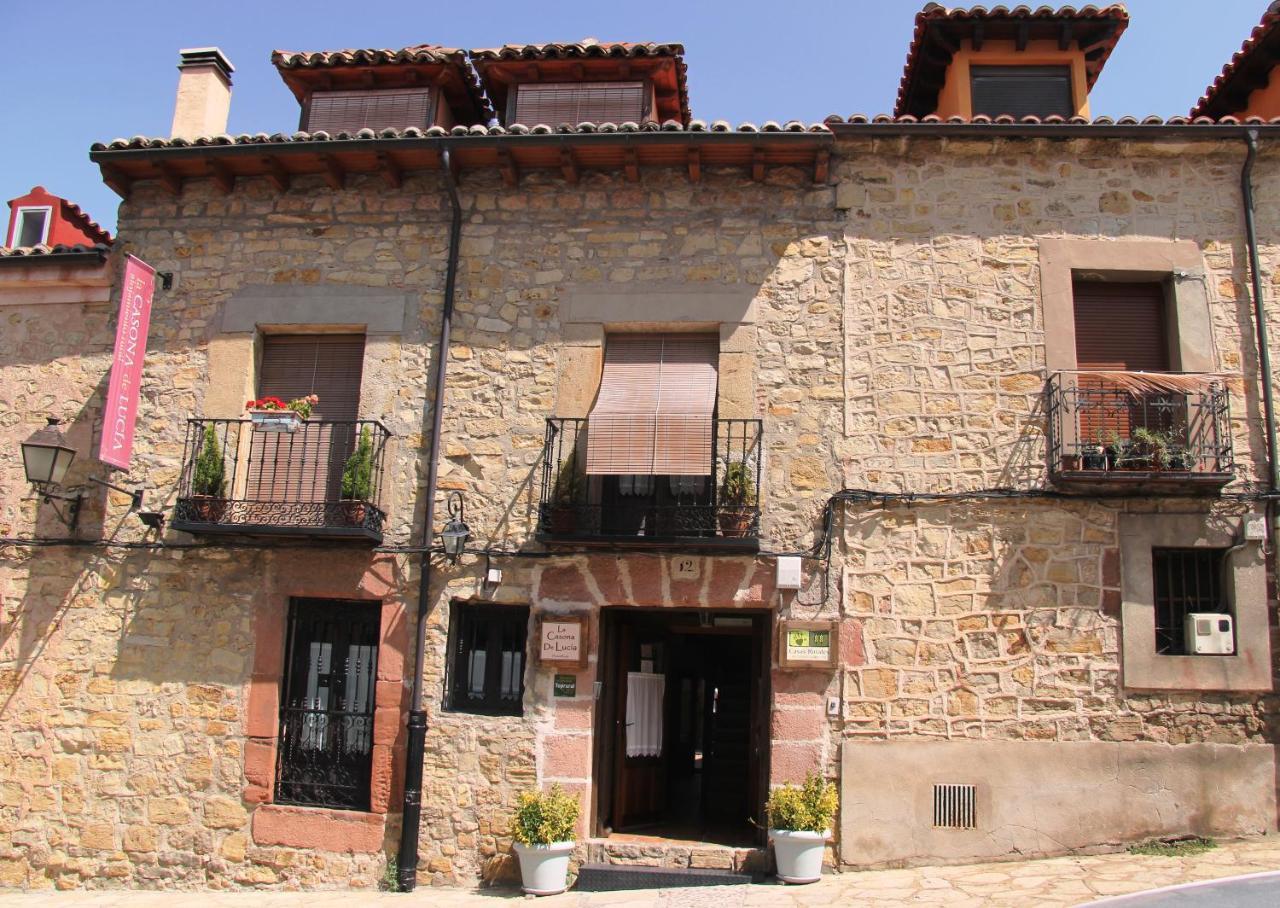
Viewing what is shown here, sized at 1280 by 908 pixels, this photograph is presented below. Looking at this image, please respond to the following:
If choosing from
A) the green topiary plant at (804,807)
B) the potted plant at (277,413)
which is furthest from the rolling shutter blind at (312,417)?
the green topiary plant at (804,807)

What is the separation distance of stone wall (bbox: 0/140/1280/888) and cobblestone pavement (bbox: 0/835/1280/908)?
0.32 m

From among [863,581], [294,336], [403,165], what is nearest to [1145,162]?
[863,581]

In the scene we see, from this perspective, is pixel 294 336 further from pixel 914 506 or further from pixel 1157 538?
pixel 1157 538

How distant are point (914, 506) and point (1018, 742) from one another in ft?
6.54

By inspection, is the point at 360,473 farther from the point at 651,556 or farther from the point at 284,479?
the point at 651,556

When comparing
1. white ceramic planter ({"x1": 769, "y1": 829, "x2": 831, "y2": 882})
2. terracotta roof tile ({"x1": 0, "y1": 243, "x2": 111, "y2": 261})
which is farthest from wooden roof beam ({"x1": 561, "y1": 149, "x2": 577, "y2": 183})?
white ceramic planter ({"x1": 769, "y1": 829, "x2": 831, "y2": 882})

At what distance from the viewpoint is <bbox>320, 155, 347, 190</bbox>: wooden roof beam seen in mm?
9352

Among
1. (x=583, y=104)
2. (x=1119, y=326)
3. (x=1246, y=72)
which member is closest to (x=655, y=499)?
(x=583, y=104)

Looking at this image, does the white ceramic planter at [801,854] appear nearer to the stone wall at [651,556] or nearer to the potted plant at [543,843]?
the stone wall at [651,556]

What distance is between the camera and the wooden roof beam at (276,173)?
9.45m

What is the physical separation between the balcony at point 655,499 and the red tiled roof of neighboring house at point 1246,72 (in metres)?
6.17

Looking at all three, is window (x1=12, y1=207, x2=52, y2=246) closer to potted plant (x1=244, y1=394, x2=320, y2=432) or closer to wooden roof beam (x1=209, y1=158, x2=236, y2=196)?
wooden roof beam (x1=209, y1=158, x2=236, y2=196)

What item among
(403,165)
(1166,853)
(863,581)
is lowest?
(1166,853)

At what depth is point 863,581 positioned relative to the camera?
8.48 meters
